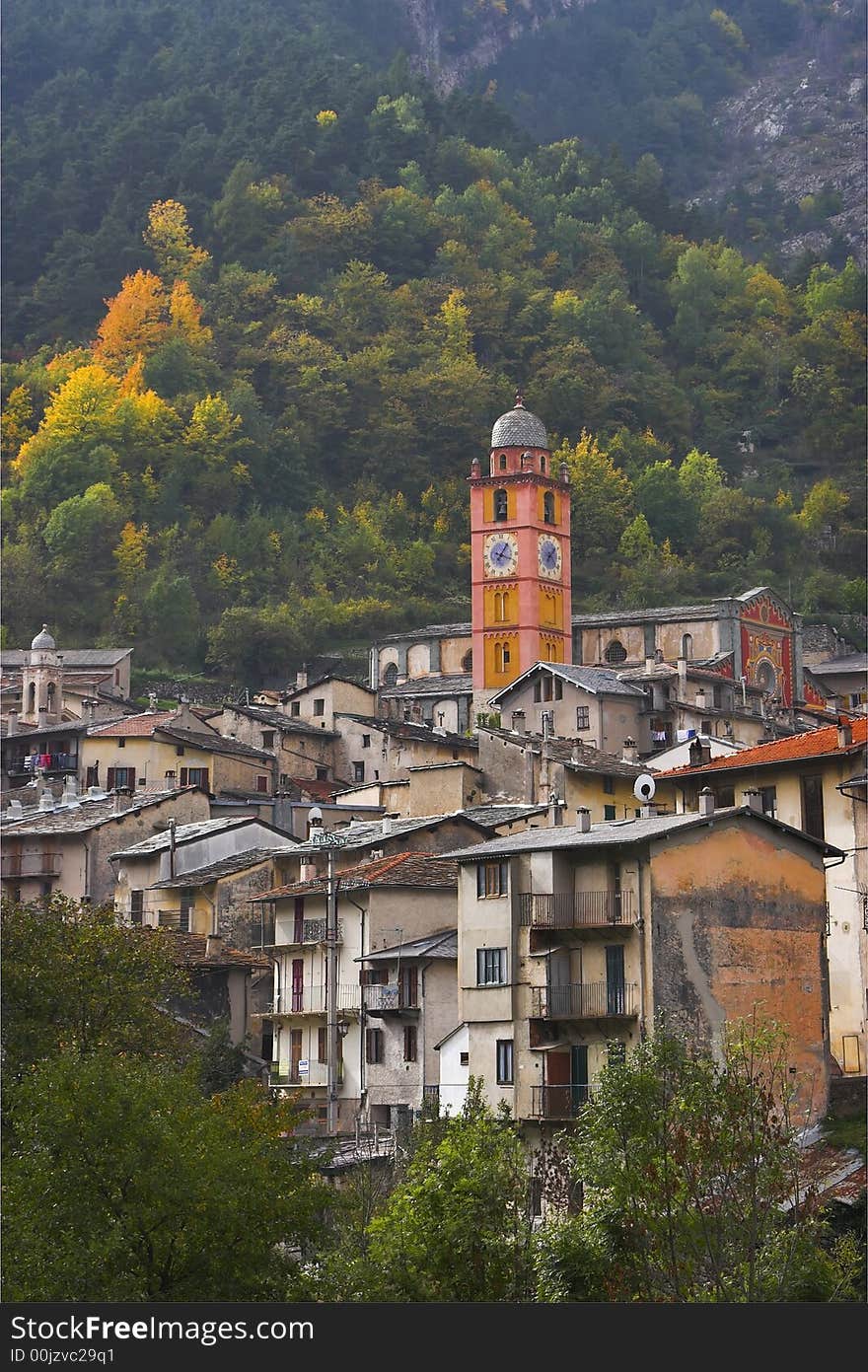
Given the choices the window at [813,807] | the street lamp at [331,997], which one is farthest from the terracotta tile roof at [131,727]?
the window at [813,807]

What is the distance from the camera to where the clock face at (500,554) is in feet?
335

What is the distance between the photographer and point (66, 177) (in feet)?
559

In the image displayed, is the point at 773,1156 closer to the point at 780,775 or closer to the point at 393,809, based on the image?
the point at 780,775

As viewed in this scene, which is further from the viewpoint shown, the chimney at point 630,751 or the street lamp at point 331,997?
the chimney at point 630,751

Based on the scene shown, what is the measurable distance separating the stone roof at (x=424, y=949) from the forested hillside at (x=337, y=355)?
70180 millimetres

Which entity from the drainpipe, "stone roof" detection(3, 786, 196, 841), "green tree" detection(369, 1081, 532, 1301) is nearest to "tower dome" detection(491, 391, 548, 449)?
A: "stone roof" detection(3, 786, 196, 841)

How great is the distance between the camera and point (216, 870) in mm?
54094

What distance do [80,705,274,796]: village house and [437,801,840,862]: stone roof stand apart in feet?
104

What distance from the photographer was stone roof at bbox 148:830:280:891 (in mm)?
53406

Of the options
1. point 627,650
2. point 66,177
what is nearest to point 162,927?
point 627,650

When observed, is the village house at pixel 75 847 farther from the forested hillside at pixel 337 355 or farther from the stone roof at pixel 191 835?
the forested hillside at pixel 337 355

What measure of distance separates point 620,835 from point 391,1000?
6.95 meters

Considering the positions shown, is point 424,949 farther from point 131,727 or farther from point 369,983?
point 131,727

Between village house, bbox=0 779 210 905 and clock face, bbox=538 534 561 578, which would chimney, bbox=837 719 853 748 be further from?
clock face, bbox=538 534 561 578
